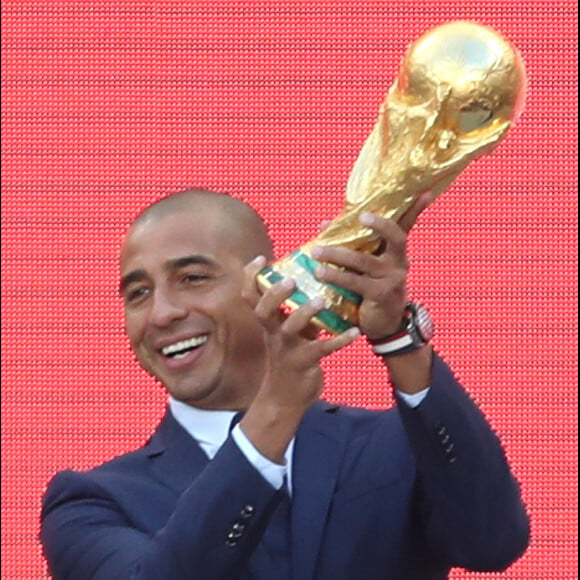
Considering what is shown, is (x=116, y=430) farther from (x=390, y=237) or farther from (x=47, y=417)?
(x=390, y=237)

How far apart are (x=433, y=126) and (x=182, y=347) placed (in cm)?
40

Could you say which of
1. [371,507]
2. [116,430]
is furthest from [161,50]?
[371,507]

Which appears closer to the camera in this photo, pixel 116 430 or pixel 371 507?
pixel 371 507

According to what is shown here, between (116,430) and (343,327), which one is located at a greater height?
(343,327)

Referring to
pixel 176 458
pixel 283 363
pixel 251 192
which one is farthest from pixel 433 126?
pixel 251 192

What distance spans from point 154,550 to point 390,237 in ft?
1.20

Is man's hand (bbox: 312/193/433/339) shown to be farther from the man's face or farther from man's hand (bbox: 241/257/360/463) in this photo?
the man's face

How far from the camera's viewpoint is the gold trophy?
75.1 inches

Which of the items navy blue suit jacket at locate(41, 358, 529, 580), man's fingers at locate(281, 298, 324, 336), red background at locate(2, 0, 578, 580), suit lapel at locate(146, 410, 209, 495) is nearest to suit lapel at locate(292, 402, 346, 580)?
navy blue suit jacket at locate(41, 358, 529, 580)

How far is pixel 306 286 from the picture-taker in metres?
1.88

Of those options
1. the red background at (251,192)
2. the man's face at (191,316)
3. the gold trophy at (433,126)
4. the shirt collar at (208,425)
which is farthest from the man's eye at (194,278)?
the red background at (251,192)

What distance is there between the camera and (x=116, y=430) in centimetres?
288

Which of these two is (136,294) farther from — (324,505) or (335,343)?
(335,343)

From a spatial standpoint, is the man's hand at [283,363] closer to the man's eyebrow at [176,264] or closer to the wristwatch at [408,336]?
the wristwatch at [408,336]
